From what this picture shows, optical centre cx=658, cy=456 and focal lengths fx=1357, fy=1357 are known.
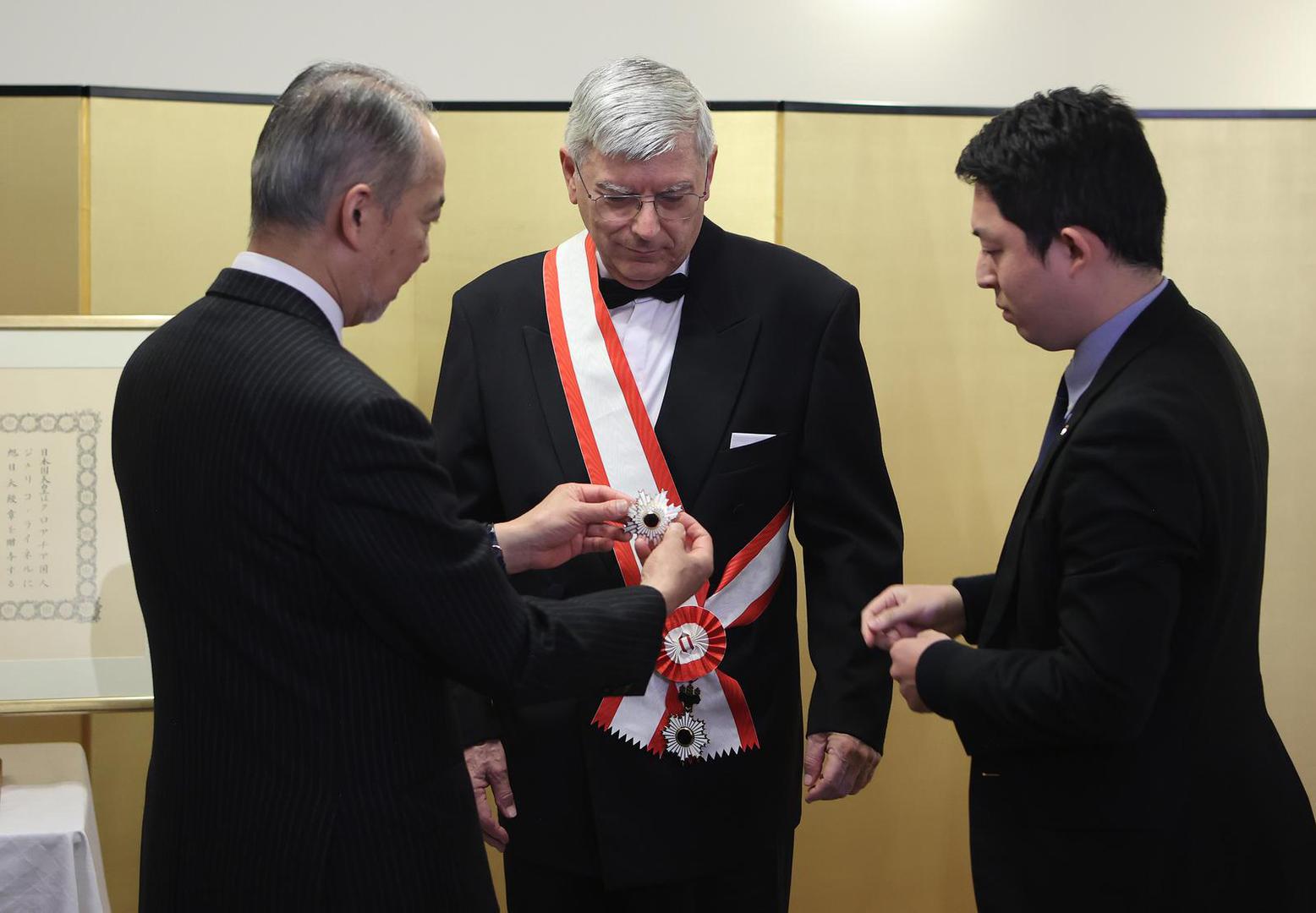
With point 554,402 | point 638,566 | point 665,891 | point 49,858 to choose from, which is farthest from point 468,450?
point 49,858

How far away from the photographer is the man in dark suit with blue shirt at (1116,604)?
4.51 ft

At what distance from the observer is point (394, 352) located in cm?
274

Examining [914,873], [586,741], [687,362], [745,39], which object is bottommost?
[914,873]

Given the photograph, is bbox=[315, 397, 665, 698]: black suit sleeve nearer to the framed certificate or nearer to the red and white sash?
the red and white sash

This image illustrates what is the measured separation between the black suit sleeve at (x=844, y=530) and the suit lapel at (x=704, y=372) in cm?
12

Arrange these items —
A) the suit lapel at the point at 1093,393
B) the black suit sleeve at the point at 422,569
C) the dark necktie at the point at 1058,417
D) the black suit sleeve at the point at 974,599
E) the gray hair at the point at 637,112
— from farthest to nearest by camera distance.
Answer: the gray hair at the point at 637,112, the black suit sleeve at the point at 974,599, the dark necktie at the point at 1058,417, the suit lapel at the point at 1093,393, the black suit sleeve at the point at 422,569

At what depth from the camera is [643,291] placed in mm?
2025

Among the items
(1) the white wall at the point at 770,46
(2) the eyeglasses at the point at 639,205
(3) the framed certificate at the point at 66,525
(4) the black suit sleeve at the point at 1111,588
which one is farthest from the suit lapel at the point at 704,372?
(1) the white wall at the point at 770,46

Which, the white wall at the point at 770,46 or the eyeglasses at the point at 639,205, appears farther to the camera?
the white wall at the point at 770,46

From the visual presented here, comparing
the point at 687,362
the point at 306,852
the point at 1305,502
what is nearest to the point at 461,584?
the point at 306,852

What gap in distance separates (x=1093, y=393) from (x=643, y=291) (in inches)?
30.0

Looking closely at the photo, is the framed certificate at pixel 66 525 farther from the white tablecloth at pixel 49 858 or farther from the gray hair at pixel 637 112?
the gray hair at pixel 637 112

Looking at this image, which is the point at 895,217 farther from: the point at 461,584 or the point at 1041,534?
the point at 461,584

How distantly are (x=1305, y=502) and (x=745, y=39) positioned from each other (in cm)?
166
